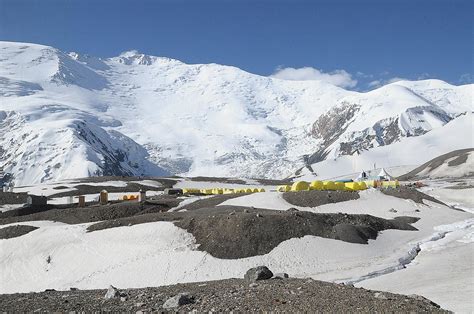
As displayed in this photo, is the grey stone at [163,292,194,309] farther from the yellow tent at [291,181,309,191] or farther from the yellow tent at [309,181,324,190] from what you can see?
the yellow tent at [309,181,324,190]

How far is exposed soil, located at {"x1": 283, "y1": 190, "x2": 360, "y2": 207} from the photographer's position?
6599cm

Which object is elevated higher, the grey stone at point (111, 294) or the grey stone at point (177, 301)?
the grey stone at point (177, 301)

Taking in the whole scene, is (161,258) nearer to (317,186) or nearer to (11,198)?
(317,186)

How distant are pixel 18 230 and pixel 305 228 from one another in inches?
1369

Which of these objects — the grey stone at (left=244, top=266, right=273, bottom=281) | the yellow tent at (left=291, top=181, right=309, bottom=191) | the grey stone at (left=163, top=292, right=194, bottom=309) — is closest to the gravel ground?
the grey stone at (left=163, top=292, right=194, bottom=309)

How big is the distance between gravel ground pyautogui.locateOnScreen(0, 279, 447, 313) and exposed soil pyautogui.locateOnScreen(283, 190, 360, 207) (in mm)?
40513

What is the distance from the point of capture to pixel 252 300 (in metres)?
21.0

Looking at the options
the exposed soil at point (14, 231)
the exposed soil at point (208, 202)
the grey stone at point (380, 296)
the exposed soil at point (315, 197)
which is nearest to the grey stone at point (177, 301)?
the grey stone at point (380, 296)

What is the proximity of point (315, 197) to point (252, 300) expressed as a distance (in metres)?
47.5

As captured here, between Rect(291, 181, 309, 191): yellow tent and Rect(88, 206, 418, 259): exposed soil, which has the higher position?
Rect(291, 181, 309, 191): yellow tent

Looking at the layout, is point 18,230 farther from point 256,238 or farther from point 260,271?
point 260,271

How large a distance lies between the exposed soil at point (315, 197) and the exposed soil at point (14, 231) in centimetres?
3434

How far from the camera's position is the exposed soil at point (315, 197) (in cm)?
6599

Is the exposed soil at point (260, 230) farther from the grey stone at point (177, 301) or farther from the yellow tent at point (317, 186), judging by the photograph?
the yellow tent at point (317, 186)
